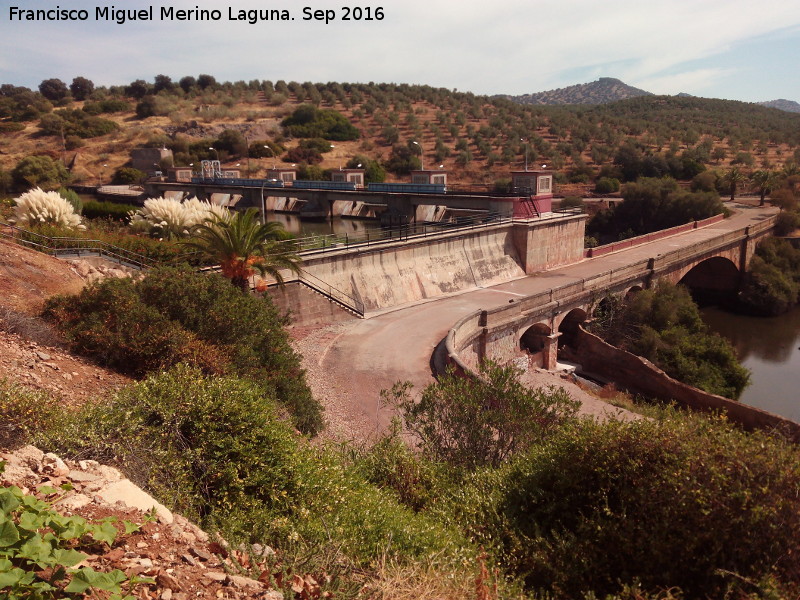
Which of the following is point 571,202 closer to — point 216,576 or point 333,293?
point 333,293

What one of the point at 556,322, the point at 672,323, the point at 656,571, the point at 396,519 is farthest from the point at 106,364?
the point at 672,323

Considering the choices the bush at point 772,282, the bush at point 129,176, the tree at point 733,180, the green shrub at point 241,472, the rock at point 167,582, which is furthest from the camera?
the bush at point 129,176

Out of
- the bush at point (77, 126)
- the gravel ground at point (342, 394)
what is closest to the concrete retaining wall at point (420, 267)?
the gravel ground at point (342, 394)

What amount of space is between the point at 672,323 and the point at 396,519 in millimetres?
24535

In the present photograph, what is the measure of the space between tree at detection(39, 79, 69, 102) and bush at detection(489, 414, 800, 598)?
141m

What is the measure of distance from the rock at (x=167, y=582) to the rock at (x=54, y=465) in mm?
2061

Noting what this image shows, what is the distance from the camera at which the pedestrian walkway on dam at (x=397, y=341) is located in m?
16.4

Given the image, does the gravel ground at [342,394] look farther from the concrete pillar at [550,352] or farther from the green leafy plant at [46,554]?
the green leafy plant at [46,554]

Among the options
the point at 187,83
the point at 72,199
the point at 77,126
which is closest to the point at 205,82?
the point at 187,83

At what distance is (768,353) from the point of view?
31969 millimetres

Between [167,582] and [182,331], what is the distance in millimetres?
8444

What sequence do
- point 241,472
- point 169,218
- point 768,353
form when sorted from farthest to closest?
1. point 768,353
2. point 169,218
3. point 241,472

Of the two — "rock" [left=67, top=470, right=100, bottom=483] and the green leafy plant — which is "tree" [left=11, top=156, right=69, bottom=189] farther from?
the green leafy plant

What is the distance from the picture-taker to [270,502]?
288 inches
